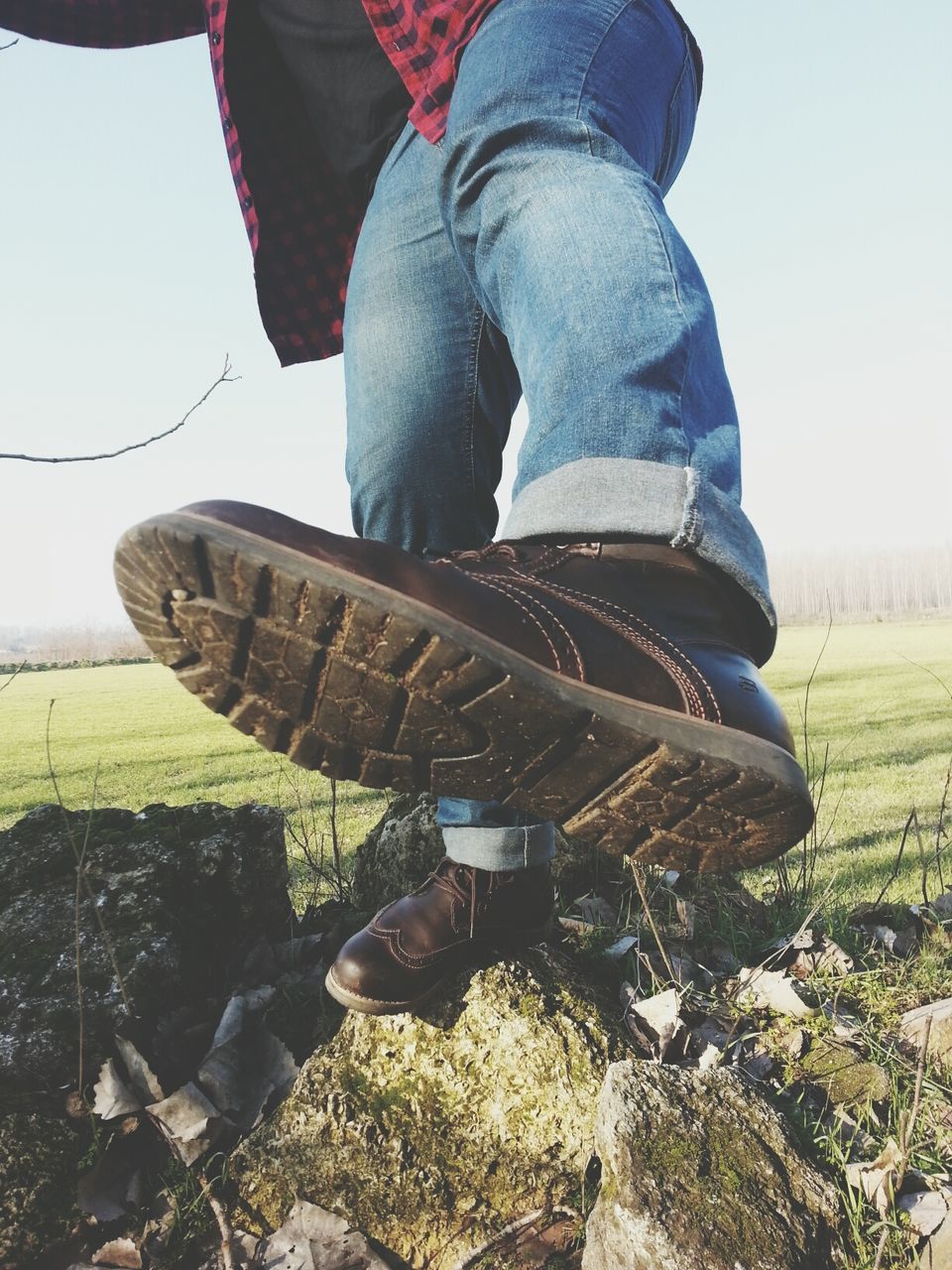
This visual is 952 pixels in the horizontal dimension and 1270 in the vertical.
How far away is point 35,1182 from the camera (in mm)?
1374

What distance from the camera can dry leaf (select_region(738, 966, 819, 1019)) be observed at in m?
1.73

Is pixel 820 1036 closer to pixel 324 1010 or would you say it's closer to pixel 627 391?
pixel 324 1010

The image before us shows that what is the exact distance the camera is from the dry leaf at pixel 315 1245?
1335 millimetres

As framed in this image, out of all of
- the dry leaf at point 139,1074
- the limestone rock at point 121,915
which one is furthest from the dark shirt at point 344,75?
the dry leaf at point 139,1074

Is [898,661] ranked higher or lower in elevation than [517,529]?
lower

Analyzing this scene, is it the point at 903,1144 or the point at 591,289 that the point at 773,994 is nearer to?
the point at 903,1144

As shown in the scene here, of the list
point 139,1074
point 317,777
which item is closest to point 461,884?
point 139,1074

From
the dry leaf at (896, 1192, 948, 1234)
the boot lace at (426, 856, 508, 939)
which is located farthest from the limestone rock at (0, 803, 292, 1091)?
the dry leaf at (896, 1192, 948, 1234)

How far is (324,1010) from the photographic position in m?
1.80

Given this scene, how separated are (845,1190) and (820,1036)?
372 mm

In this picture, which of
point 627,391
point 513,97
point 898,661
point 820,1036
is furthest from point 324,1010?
point 898,661

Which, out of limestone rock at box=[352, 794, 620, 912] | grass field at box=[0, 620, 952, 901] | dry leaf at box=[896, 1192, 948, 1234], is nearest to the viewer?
dry leaf at box=[896, 1192, 948, 1234]

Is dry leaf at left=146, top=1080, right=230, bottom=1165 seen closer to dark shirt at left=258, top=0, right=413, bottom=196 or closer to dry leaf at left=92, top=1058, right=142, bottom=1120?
dry leaf at left=92, top=1058, right=142, bottom=1120

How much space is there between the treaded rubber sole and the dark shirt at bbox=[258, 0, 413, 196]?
1.20 meters
